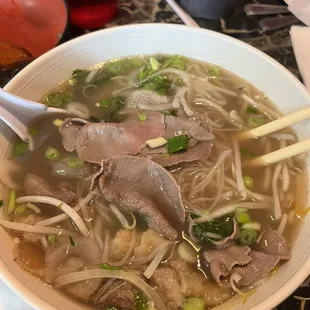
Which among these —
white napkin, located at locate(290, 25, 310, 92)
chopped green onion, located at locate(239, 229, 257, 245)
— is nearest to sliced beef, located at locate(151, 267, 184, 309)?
chopped green onion, located at locate(239, 229, 257, 245)

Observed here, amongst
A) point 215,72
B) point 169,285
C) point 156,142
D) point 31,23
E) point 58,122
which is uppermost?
point 215,72

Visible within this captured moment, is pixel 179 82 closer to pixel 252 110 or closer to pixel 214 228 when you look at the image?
pixel 252 110

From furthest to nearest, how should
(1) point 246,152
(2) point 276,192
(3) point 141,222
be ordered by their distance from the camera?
(1) point 246,152, (2) point 276,192, (3) point 141,222

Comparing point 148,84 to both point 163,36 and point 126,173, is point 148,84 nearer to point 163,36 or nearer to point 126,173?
point 163,36

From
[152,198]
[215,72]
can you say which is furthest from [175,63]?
[152,198]

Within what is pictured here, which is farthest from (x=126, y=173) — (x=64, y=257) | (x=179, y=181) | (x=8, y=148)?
(x=8, y=148)

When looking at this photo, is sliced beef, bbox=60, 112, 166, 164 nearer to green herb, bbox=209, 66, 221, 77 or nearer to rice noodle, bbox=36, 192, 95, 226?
rice noodle, bbox=36, 192, 95, 226

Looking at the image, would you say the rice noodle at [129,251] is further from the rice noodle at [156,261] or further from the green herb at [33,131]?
the green herb at [33,131]
